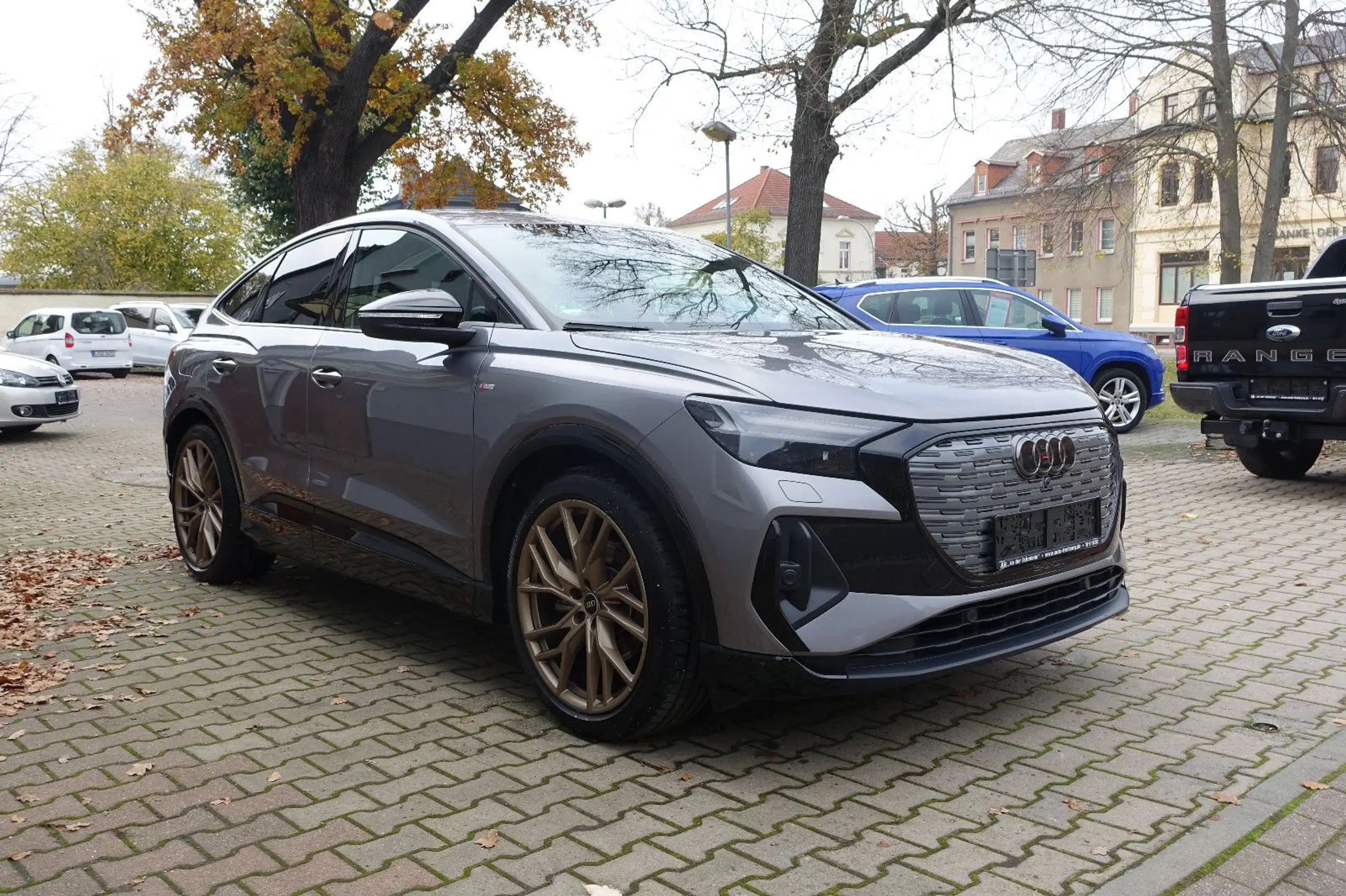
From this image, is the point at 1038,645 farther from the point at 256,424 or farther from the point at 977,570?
the point at 256,424

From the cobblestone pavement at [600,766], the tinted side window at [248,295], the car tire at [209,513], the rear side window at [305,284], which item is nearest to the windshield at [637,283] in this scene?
the rear side window at [305,284]

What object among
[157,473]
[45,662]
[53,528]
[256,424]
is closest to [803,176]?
[157,473]

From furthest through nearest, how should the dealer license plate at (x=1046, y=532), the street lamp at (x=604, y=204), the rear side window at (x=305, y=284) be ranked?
the street lamp at (x=604, y=204) < the rear side window at (x=305, y=284) < the dealer license plate at (x=1046, y=532)

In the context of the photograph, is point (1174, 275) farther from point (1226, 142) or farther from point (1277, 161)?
point (1226, 142)

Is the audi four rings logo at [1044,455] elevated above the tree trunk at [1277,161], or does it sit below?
below

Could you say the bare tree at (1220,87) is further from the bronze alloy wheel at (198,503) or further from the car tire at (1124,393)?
the bronze alloy wheel at (198,503)

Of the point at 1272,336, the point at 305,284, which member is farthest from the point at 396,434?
the point at 1272,336

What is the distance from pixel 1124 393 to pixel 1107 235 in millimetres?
49200

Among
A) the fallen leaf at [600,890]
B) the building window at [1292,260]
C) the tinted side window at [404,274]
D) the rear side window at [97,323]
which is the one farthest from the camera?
the building window at [1292,260]

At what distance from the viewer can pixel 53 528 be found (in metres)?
8.41

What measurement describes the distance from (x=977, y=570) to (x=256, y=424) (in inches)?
132

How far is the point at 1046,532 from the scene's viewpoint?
379cm

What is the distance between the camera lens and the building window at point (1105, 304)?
198 feet

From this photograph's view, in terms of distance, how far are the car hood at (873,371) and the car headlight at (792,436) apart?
4cm
